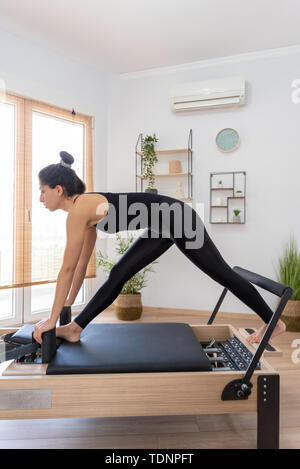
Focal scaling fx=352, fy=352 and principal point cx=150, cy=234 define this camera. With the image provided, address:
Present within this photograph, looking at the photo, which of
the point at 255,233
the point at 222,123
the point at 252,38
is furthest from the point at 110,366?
the point at 252,38


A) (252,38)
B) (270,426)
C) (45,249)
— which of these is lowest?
(270,426)

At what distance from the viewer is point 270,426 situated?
140 cm

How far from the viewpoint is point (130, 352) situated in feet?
5.14

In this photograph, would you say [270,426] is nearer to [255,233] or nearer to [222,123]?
[255,233]

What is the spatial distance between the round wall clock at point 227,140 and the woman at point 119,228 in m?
2.19

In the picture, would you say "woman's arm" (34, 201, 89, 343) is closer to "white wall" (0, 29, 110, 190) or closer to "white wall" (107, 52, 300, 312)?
"white wall" (0, 29, 110, 190)

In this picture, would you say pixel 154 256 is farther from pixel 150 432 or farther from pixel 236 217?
pixel 236 217

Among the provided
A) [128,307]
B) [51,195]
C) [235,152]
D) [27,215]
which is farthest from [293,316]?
[27,215]

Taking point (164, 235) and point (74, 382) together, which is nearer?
point (74, 382)

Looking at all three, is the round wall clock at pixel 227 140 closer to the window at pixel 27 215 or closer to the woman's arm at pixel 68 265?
the window at pixel 27 215

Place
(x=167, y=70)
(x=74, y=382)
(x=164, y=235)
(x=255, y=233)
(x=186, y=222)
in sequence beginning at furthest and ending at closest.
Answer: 1. (x=167, y=70)
2. (x=255, y=233)
3. (x=164, y=235)
4. (x=186, y=222)
5. (x=74, y=382)

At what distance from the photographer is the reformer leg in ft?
4.60

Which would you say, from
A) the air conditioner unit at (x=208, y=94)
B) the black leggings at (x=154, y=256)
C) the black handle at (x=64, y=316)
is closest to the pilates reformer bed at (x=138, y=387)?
the black leggings at (x=154, y=256)

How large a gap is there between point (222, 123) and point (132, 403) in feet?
10.3
